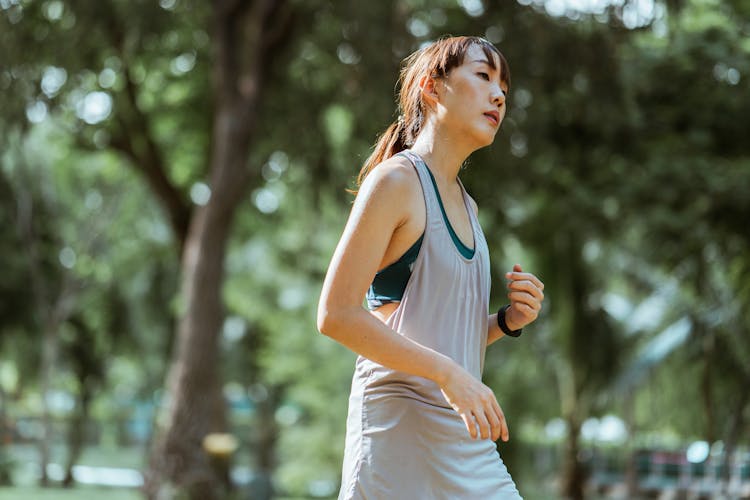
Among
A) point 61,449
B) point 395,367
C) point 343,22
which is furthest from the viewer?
point 61,449

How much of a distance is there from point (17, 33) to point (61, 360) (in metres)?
21.2

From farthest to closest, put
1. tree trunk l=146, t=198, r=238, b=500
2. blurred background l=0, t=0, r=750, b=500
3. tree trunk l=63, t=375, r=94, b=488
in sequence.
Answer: tree trunk l=63, t=375, r=94, b=488
blurred background l=0, t=0, r=750, b=500
tree trunk l=146, t=198, r=238, b=500

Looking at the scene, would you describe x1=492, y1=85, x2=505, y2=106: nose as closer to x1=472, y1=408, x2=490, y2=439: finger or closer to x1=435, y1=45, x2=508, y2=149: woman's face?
x1=435, y1=45, x2=508, y2=149: woman's face

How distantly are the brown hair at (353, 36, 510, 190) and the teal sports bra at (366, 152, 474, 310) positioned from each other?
224 mm

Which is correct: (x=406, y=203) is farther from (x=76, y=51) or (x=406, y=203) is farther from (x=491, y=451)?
(x=76, y=51)

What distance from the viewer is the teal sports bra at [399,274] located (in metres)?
2.21

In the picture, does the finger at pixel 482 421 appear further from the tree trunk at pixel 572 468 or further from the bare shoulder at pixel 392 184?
the tree trunk at pixel 572 468

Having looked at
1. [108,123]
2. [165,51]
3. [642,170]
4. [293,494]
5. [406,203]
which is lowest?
[406,203]

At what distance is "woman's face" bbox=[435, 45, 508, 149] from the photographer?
2349mm

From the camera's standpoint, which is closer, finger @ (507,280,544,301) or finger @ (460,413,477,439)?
finger @ (460,413,477,439)

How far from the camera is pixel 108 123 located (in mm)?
17297

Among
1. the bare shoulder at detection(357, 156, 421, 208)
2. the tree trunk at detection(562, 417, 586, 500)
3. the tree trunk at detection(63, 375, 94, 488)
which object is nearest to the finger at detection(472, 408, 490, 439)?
the bare shoulder at detection(357, 156, 421, 208)

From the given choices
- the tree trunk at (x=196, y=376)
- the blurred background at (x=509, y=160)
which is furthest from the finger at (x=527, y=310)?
the tree trunk at (x=196, y=376)

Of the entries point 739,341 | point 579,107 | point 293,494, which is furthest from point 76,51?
point 293,494
